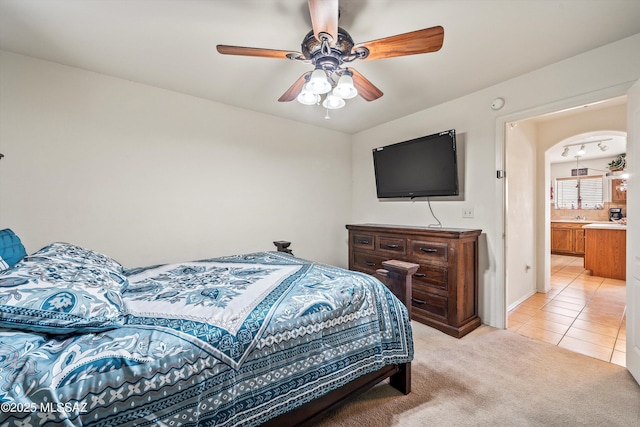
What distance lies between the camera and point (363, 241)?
3.52 m

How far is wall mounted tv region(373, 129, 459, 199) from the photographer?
289cm

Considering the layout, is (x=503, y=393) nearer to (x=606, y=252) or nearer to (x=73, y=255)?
(x=73, y=255)

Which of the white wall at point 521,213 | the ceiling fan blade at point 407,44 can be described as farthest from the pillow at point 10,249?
the white wall at point 521,213

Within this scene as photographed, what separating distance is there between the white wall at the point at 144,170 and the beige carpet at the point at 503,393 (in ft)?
7.15

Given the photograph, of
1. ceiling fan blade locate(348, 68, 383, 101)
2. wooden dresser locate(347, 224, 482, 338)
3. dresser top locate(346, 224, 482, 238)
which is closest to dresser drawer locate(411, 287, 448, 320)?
wooden dresser locate(347, 224, 482, 338)

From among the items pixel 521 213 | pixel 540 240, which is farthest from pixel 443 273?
pixel 540 240

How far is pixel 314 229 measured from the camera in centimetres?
391

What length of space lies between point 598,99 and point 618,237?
154 inches

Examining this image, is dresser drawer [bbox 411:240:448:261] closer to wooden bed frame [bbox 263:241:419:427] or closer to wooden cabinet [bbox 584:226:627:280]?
wooden bed frame [bbox 263:241:419:427]

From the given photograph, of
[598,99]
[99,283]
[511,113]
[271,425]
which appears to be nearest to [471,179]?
[511,113]

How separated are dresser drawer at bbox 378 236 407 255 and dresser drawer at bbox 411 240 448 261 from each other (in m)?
0.12

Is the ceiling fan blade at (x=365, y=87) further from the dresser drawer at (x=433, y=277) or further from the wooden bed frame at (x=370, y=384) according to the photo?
the dresser drawer at (x=433, y=277)

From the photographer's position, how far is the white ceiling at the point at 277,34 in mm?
1621

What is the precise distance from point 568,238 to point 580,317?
475cm
